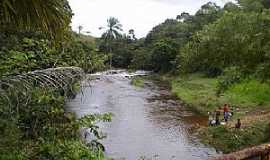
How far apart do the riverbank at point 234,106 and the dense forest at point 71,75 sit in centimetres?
5

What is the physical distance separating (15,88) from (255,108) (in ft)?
81.2

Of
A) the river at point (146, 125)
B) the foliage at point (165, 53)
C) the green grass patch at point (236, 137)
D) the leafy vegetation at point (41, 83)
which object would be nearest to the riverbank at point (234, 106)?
the green grass patch at point (236, 137)

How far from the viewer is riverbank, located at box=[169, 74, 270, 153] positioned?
19328 mm

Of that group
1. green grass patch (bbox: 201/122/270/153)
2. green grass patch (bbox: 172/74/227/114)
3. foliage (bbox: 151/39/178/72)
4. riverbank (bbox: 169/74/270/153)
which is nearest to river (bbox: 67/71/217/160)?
green grass patch (bbox: 201/122/270/153)

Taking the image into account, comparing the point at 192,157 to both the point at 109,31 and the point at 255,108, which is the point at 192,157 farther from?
the point at 109,31

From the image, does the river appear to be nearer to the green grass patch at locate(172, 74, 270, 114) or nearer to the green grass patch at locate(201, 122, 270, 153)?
the green grass patch at locate(201, 122, 270, 153)

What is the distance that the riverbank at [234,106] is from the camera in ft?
63.4

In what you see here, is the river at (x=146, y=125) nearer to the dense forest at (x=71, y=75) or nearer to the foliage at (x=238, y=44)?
the dense forest at (x=71, y=75)

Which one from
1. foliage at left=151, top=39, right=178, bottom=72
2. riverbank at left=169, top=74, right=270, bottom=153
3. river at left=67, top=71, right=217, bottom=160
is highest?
foliage at left=151, top=39, right=178, bottom=72

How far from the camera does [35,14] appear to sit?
330 centimetres

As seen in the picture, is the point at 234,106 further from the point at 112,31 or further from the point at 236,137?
the point at 112,31

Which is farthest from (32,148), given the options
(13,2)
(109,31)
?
(109,31)

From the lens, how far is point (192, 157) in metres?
17.9

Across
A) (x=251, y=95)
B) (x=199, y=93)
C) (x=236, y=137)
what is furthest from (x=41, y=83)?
(x=199, y=93)
